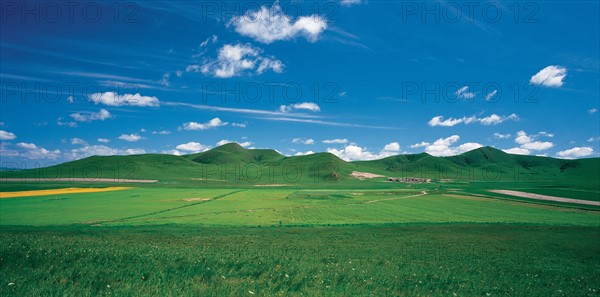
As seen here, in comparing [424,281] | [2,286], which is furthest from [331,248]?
[2,286]

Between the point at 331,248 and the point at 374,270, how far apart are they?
8316 mm

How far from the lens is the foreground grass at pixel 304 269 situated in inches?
452

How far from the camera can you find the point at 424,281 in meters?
15.3

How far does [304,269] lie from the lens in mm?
15961

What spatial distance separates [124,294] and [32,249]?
28.8 ft

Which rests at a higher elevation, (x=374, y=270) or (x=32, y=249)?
(x=32, y=249)

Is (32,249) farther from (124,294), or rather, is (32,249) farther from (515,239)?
(515,239)

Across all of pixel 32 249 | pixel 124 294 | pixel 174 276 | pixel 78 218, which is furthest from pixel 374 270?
pixel 78 218

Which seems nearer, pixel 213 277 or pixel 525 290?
pixel 213 277

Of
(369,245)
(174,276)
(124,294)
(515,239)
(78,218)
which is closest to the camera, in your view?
(124,294)

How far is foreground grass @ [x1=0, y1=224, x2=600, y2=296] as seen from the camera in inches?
452

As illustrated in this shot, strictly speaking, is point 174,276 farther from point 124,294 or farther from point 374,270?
point 374,270

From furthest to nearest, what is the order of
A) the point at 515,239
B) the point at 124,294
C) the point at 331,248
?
1. the point at 515,239
2. the point at 331,248
3. the point at 124,294

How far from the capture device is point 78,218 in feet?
159
